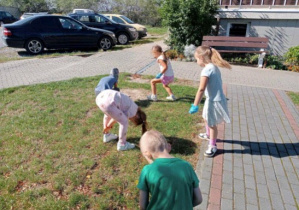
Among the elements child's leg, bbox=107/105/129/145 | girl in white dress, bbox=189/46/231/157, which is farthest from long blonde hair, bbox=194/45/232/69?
child's leg, bbox=107/105/129/145

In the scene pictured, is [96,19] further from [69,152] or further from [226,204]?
[226,204]

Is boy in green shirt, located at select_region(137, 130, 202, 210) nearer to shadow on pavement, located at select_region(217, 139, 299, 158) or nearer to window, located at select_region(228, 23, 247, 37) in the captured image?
shadow on pavement, located at select_region(217, 139, 299, 158)

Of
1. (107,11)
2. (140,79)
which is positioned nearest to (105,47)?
(140,79)

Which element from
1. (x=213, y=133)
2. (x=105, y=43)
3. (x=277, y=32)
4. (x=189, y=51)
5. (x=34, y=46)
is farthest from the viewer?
(x=105, y=43)

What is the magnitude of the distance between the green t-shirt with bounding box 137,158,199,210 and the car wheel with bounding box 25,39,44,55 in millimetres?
10712

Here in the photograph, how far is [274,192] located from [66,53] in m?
10.4

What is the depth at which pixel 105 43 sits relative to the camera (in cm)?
1218

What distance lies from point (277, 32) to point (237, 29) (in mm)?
1740

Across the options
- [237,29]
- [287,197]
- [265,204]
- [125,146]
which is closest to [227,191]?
[265,204]

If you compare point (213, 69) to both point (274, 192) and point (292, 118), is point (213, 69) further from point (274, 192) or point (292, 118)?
point (292, 118)

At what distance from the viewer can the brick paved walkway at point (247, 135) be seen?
296cm

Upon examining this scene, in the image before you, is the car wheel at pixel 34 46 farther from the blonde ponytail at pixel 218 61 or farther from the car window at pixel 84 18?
the blonde ponytail at pixel 218 61

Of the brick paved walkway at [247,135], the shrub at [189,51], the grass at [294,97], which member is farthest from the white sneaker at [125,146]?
the shrub at [189,51]

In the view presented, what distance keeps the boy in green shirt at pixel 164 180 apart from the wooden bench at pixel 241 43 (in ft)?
31.8
